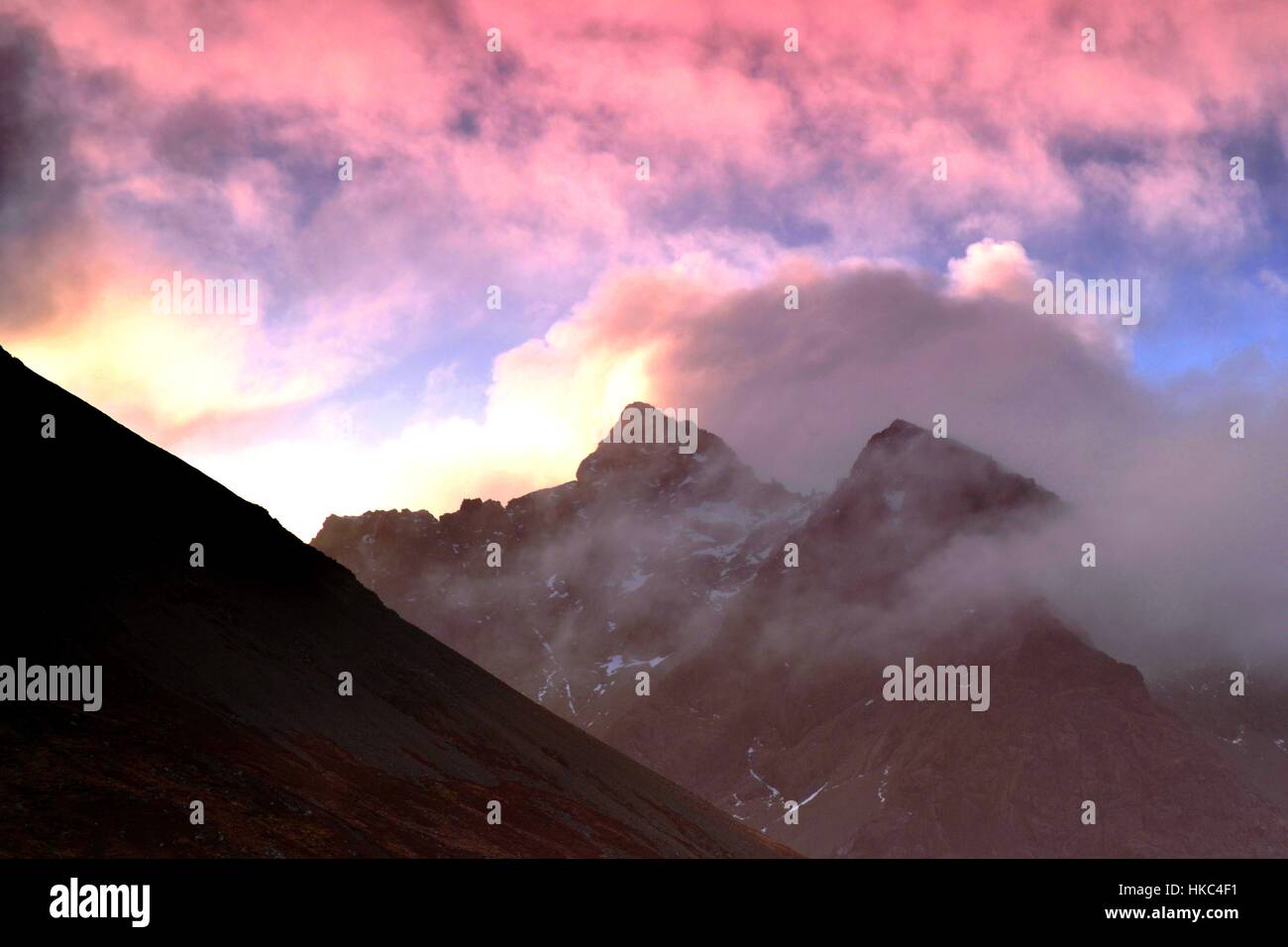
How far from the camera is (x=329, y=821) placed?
6888 centimetres

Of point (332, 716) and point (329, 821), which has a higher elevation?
point (332, 716)

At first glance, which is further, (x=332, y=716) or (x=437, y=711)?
(x=437, y=711)

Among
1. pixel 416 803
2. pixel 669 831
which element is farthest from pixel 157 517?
pixel 669 831

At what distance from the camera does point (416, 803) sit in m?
86.3
